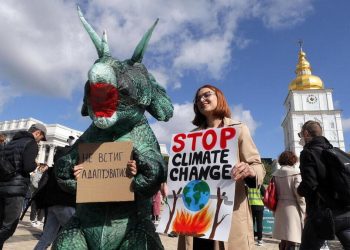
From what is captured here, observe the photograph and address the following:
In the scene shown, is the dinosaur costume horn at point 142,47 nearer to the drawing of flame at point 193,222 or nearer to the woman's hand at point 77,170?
the woman's hand at point 77,170

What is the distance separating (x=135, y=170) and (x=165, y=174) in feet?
0.85

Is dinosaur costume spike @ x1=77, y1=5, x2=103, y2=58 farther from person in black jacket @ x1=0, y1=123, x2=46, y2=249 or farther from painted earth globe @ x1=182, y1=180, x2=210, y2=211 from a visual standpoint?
person in black jacket @ x1=0, y1=123, x2=46, y2=249

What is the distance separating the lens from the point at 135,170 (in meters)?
1.93

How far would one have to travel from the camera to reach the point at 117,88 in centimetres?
201

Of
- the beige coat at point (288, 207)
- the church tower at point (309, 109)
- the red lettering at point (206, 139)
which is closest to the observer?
the red lettering at point (206, 139)

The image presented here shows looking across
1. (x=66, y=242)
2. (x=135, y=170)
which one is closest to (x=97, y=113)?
(x=135, y=170)

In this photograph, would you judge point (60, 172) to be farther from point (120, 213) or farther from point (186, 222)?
point (186, 222)

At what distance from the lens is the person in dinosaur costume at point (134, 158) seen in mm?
1911

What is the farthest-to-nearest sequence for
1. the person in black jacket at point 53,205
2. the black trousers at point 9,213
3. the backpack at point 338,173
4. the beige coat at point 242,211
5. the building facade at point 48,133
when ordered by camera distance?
the building facade at point 48,133, the person in black jacket at point 53,205, the black trousers at point 9,213, the backpack at point 338,173, the beige coat at point 242,211

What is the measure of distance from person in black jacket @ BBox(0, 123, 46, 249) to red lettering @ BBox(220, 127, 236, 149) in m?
2.59

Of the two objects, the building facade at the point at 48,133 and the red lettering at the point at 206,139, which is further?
the building facade at the point at 48,133

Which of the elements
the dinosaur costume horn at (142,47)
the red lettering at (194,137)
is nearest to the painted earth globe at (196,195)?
the red lettering at (194,137)

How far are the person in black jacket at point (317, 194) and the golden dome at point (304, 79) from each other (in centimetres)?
5006

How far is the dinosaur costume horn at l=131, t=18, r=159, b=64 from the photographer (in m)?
2.22
